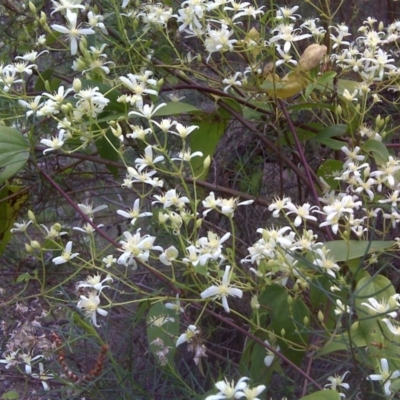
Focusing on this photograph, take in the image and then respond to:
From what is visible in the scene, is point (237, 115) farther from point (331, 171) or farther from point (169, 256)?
point (169, 256)

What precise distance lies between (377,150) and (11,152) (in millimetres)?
516

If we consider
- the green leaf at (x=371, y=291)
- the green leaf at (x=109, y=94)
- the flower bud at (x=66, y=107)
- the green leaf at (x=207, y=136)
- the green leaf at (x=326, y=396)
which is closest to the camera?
the green leaf at (x=326, y=396)

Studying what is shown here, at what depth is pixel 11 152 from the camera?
97cm

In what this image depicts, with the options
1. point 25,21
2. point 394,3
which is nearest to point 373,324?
point 25,21

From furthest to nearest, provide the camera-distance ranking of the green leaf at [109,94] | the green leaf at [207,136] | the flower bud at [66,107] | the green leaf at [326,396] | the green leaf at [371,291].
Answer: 1. the green leaf at [207,136]
2. the green leaf at [109,94]
3. the flower bud at [66,107]
4. the green leaf at [371,291]
5. the green leaf at [326,396]

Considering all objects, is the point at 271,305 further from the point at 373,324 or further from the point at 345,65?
the point at 345,65

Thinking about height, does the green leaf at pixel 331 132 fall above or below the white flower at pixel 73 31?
below

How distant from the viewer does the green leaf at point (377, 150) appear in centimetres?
101

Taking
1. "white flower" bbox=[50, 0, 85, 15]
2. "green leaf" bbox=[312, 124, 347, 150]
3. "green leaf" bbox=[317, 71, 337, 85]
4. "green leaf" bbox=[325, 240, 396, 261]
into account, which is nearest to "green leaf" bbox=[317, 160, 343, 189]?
"green leaf" bbox=[312, 124, 347, 150]

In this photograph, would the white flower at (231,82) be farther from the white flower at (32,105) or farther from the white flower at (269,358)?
the white flower at (269,358)

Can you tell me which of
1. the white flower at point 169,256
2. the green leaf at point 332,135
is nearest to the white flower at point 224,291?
the white flower at point 169,256

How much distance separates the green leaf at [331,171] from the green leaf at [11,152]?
45cm

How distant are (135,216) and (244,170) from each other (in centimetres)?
51

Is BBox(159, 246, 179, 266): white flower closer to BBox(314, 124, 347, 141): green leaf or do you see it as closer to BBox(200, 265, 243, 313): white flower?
BBox(200, 265, 243, 313): white flower
